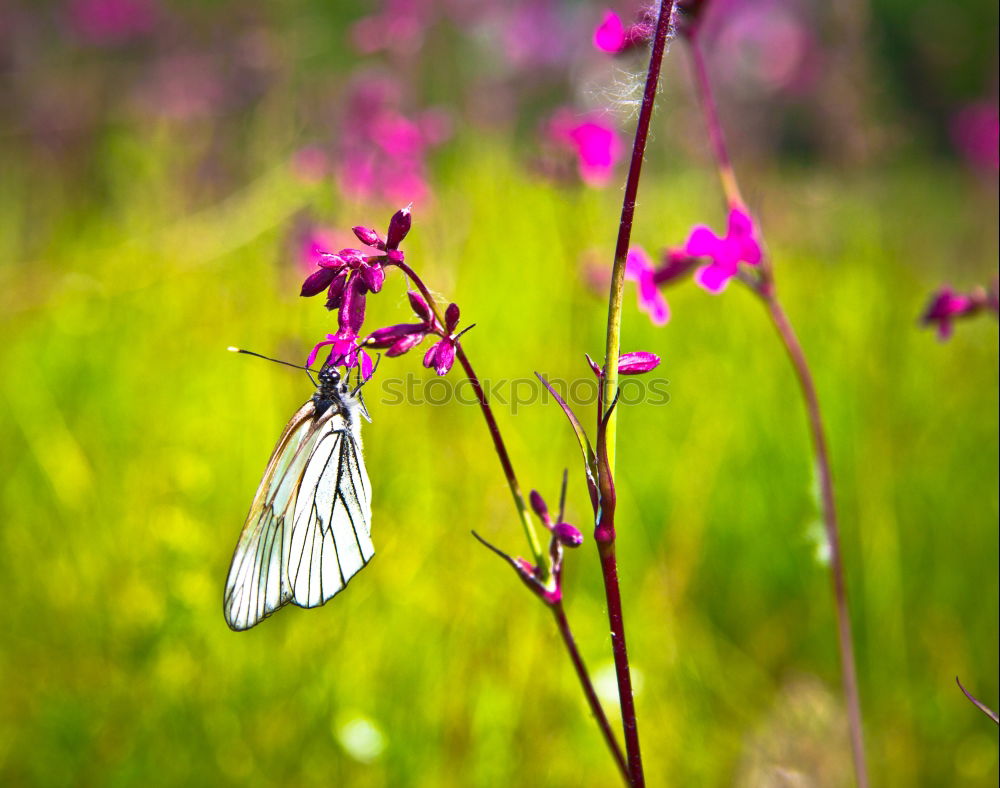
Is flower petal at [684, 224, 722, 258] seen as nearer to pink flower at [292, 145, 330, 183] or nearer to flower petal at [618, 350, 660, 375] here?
flower petal at [618, 350, 660, 375]

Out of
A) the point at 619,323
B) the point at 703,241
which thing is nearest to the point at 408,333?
the point at 619,323

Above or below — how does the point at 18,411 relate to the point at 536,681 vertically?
above

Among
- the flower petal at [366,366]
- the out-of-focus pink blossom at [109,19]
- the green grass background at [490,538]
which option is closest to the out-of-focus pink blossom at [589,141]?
the green grass background at [490,538]

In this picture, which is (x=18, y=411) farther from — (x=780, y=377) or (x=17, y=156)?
(x=17, y=156)

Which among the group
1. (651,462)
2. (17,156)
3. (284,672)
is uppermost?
(17,156)

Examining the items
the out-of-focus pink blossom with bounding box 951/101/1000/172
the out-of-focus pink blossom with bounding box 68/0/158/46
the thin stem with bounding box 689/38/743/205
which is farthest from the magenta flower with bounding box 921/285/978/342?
the out-of-focus pink blossom with bounding box 68/0/158/46

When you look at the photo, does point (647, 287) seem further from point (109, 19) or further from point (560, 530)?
point (109, 19)

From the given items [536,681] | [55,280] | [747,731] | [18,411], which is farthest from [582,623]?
[55,280]
